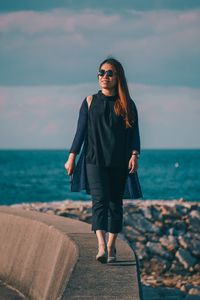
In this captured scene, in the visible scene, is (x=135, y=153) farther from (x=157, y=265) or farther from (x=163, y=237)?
(x=163, y=237)

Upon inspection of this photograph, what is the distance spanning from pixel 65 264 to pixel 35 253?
0.89 meters

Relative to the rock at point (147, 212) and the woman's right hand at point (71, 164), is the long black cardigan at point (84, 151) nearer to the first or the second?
the woman's right hand at point (71, 164)

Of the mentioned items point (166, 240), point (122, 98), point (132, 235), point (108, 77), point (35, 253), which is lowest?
point (166, 240)

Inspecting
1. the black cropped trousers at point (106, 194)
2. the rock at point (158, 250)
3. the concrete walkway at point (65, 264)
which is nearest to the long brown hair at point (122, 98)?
the black cropped trousers at point (106, 194)

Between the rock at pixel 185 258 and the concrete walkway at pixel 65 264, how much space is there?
4424mm

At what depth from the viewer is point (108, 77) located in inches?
237

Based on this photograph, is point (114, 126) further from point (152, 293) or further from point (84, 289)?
point (152, 293)

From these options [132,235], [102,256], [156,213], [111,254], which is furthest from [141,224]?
[102,256]

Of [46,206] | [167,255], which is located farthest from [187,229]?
[46,206]

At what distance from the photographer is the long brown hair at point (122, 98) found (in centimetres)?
597

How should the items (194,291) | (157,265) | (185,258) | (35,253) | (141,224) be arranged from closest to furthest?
(35,253) < (194,291) < (157,265) < (185,258) < (141,224)

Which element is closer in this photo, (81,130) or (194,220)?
(81,130)

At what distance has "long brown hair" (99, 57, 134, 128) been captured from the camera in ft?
19.6

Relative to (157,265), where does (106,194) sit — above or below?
above
